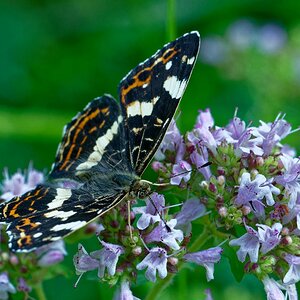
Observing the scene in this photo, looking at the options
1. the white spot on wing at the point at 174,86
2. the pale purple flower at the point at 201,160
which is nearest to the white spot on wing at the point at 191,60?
the white spot on wing at the point at 174,86

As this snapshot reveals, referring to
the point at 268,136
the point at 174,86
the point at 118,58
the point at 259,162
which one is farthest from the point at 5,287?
the point at 118,58

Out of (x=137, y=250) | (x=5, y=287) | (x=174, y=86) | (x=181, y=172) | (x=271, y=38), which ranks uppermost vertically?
(x=174, y=86)

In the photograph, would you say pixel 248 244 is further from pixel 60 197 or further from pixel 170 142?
pixel 60 197

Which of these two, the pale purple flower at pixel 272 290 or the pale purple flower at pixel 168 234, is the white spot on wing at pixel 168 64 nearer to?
the pale purple flower at pixel 168 234

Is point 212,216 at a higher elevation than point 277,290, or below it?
higher

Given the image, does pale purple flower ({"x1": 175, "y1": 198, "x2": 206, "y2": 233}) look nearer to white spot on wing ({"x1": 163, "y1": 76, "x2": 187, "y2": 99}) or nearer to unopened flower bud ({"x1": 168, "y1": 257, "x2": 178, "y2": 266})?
unopened flower bud ({"x1": 168, "y1": 257, "x2": 178, "y2": 266})

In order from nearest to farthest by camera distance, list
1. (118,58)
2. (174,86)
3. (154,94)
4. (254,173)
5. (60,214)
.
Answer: (60,214) < (254,173) < (174,86) < (154,94) < (118,58)
